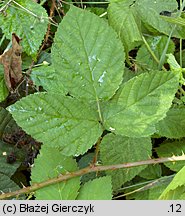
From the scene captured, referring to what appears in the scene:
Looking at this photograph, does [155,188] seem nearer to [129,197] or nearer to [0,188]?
[129,197]

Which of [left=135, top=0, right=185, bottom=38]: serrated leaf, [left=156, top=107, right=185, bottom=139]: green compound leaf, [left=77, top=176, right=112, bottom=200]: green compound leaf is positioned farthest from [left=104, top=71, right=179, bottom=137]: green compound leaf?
[left=135, top=0, right=185, bottom=38]: serrated leaf

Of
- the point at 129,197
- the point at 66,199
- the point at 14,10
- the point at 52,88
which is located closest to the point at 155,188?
the point at 129,197

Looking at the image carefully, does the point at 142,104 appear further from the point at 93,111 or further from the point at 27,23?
the point at 27,23

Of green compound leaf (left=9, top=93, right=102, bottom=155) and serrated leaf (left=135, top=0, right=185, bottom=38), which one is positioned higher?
serrated leaf (left=135, top=0, right=185, bottom=38)

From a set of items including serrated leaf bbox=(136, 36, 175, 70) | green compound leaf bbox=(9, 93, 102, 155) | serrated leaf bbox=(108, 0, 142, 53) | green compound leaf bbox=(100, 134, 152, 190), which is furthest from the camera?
serrated leaf bbox=(136, 36, 175, 70)

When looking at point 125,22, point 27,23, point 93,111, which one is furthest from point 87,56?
point 27,23

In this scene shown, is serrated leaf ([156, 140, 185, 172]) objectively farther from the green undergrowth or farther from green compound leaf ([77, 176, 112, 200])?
green compound leaf ([77, 176, 112, 200])
